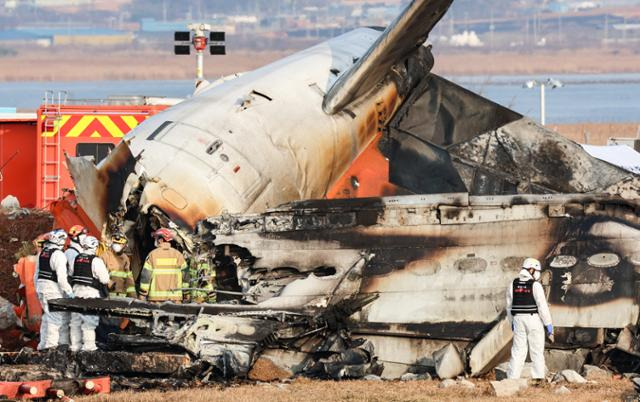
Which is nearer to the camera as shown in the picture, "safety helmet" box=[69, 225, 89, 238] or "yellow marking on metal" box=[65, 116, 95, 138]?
"safety helmet" box=[69, 225, 89, 238]

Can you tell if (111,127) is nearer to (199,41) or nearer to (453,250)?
(199,41)

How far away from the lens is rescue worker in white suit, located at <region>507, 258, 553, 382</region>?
55.6 ft

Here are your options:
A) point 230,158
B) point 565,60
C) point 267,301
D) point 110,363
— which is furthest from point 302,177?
point 565,60

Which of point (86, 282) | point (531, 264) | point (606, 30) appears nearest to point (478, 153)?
point (531, 264)

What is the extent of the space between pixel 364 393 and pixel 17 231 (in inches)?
526

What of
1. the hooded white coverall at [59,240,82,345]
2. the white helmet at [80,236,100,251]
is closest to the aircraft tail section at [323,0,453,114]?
the hooded white coverall at [59,240,82,345]

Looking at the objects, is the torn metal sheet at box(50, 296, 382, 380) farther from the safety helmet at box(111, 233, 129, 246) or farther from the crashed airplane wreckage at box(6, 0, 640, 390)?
the safety helmet at box(111, 233, 129, 246)

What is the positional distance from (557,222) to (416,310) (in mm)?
2231

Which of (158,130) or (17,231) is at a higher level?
(158,130)

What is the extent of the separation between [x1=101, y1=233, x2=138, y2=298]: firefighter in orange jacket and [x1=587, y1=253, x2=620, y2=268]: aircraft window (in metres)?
6.07

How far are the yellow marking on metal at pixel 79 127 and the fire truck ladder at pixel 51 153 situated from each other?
0.25 m

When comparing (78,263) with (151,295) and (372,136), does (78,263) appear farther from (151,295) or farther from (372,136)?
(372,136)

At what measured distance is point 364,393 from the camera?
16.2m

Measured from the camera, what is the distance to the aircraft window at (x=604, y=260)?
1820 centimetres
